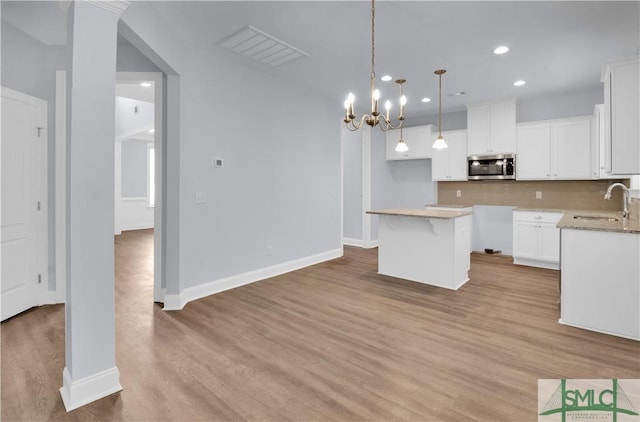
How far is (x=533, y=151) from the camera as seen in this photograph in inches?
213

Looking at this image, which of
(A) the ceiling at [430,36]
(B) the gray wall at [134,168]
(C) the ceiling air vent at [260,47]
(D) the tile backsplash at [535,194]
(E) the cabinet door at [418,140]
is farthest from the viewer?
(B) the gray wall at [134,168]

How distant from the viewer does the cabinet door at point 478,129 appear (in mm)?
5801

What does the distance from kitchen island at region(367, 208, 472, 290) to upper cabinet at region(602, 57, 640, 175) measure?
5.04ft

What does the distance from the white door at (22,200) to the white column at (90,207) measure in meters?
1.84

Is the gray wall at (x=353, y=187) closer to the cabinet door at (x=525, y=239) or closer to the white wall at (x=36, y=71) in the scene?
the cabinet door at (x=525, y=239)

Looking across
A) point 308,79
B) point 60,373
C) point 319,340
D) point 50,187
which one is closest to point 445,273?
point 319,340

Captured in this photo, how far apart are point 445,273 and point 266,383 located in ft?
8.95

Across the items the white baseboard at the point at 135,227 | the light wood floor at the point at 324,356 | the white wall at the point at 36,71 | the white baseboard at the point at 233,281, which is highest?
the white wall at the point at 36,71

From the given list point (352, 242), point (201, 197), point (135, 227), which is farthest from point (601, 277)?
point (135, 227)

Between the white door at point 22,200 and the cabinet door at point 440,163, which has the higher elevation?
the cabinet door at point 440,163

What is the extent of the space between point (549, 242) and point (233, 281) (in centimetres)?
471

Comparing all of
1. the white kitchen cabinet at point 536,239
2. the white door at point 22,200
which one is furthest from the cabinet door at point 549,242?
the white door at point 22,200

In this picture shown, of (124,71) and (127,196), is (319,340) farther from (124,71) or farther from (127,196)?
(127,196)

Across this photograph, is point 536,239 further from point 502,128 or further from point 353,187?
point 353,187
